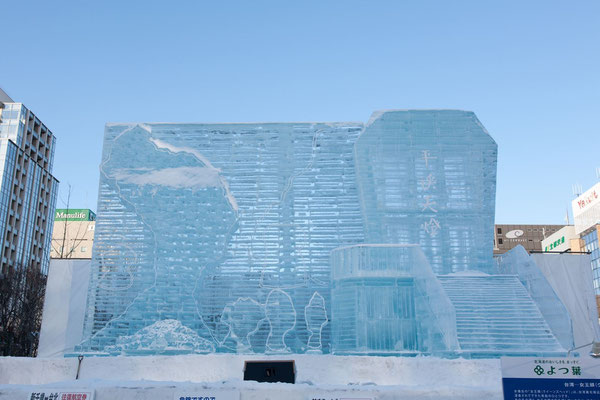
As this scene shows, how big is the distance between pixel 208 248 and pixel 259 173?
2683 mm

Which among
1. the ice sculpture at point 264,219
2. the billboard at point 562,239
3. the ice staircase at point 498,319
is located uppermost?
the billboard at point 562,239

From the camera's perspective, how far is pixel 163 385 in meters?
8.60

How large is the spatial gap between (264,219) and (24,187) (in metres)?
32.2

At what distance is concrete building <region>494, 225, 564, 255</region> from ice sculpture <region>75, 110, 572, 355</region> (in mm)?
57175

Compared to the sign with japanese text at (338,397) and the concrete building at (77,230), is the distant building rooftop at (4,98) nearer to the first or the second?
the concrete building at (77,230)

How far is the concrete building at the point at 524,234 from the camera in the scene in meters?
70.7

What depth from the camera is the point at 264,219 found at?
1730 cm

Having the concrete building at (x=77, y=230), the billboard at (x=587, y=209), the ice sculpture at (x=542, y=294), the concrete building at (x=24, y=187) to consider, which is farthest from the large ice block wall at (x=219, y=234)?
the billboard at (x=587, y=209)

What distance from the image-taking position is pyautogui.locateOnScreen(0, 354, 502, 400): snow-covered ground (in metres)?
8.14

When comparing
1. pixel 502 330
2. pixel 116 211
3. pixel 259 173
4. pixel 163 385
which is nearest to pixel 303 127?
pixel 259 173

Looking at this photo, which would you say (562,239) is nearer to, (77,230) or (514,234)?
(514,234)

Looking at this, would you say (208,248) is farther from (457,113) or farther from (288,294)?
(457,113)

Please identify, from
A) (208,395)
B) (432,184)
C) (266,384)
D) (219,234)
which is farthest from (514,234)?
(208,395)

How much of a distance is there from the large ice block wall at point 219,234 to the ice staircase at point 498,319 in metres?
3.58
